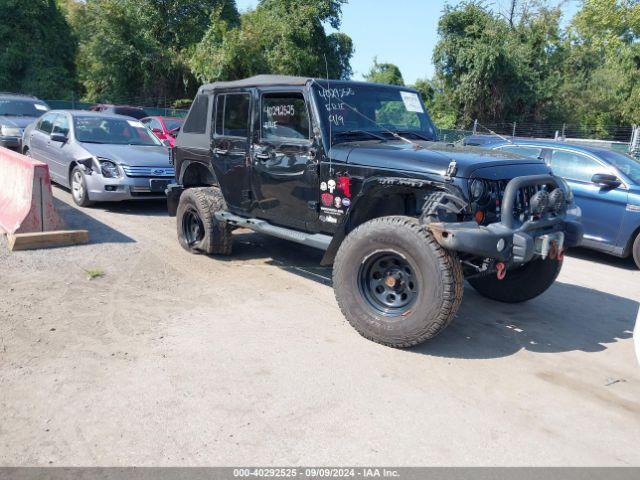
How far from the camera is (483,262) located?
4379 mm

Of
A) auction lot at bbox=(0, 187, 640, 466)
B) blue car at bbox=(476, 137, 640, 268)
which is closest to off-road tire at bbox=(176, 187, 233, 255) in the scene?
auction lot at bbox=(0, 187, 640, 466)

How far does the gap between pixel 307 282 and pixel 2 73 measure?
3110 centimetres

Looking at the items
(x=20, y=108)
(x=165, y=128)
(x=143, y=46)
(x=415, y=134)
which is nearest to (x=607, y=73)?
(x=143, y=46)

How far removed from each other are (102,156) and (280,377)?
21.7 feet

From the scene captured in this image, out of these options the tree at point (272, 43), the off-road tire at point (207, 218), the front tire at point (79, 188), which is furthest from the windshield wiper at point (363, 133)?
the tree at point (272, 43)

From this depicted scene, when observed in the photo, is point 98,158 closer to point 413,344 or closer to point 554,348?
point 413,344

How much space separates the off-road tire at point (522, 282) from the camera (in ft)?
17.3

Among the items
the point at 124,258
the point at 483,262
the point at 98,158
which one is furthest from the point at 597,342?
the point at 98,158

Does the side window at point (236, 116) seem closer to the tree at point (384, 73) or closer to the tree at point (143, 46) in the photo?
the tree at point (143, 46)

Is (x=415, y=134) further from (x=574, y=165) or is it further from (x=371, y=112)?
(x=574, y=165)

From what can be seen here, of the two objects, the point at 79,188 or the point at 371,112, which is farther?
the point at 79,188

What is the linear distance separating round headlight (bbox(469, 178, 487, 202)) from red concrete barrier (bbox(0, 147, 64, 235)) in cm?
513

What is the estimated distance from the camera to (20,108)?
15086 mm

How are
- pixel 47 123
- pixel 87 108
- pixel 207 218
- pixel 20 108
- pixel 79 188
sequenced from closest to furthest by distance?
1. pixel 207 218
2. pixel 79 188
3. pixel 47 123
4. pixel 20 108
5. pixel 87 108
